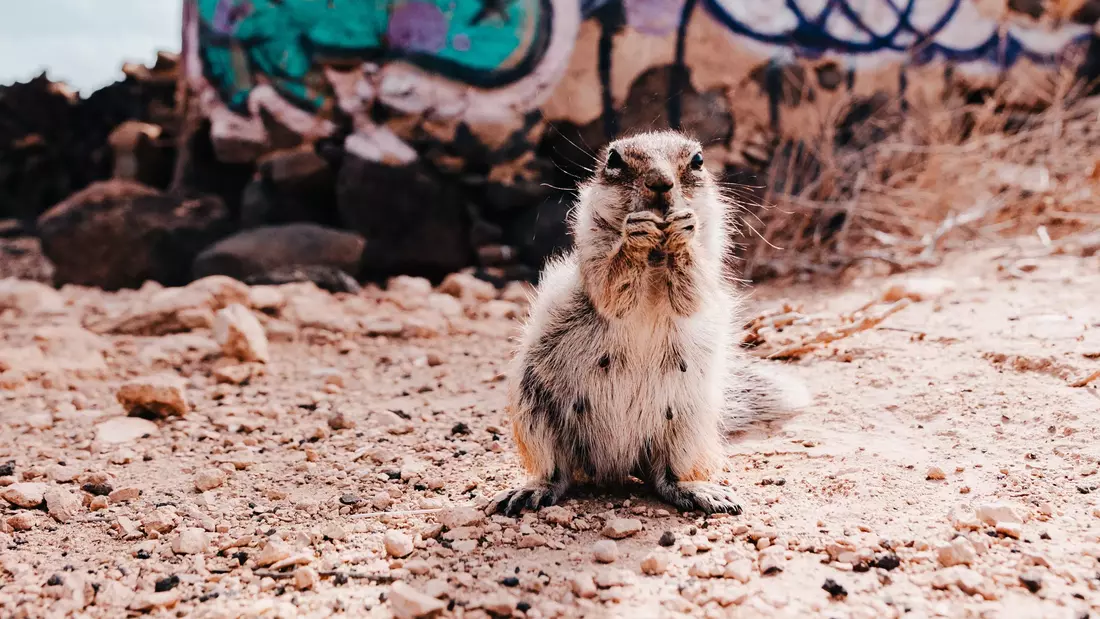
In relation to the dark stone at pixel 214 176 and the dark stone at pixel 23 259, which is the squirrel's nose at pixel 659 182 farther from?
the dark stone at pixel 23 259

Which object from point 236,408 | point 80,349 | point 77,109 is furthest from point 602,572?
point 77,109

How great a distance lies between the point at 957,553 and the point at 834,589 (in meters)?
0.31

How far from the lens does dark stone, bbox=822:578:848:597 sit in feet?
5.49

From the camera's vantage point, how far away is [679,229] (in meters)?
2.16

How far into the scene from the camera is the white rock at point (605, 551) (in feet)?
6.33

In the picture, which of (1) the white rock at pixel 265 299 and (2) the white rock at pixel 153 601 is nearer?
(2) the white rock at pixel 153 601

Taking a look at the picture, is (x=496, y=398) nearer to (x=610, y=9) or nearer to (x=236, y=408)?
(x=236, y=408)

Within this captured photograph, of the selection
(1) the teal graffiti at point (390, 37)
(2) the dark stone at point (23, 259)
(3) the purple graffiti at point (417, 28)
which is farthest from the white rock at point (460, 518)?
(2) the dark stone at point (23, 259)

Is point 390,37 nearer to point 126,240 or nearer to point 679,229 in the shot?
point 126,240

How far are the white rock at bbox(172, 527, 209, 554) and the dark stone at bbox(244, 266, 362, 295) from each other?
147 inches

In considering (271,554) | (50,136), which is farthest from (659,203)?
(50,136)

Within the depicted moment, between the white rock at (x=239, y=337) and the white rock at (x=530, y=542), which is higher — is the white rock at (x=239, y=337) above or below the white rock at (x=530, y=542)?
below

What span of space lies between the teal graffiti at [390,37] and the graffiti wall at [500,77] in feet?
0.04

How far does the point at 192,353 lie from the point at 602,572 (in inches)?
128
